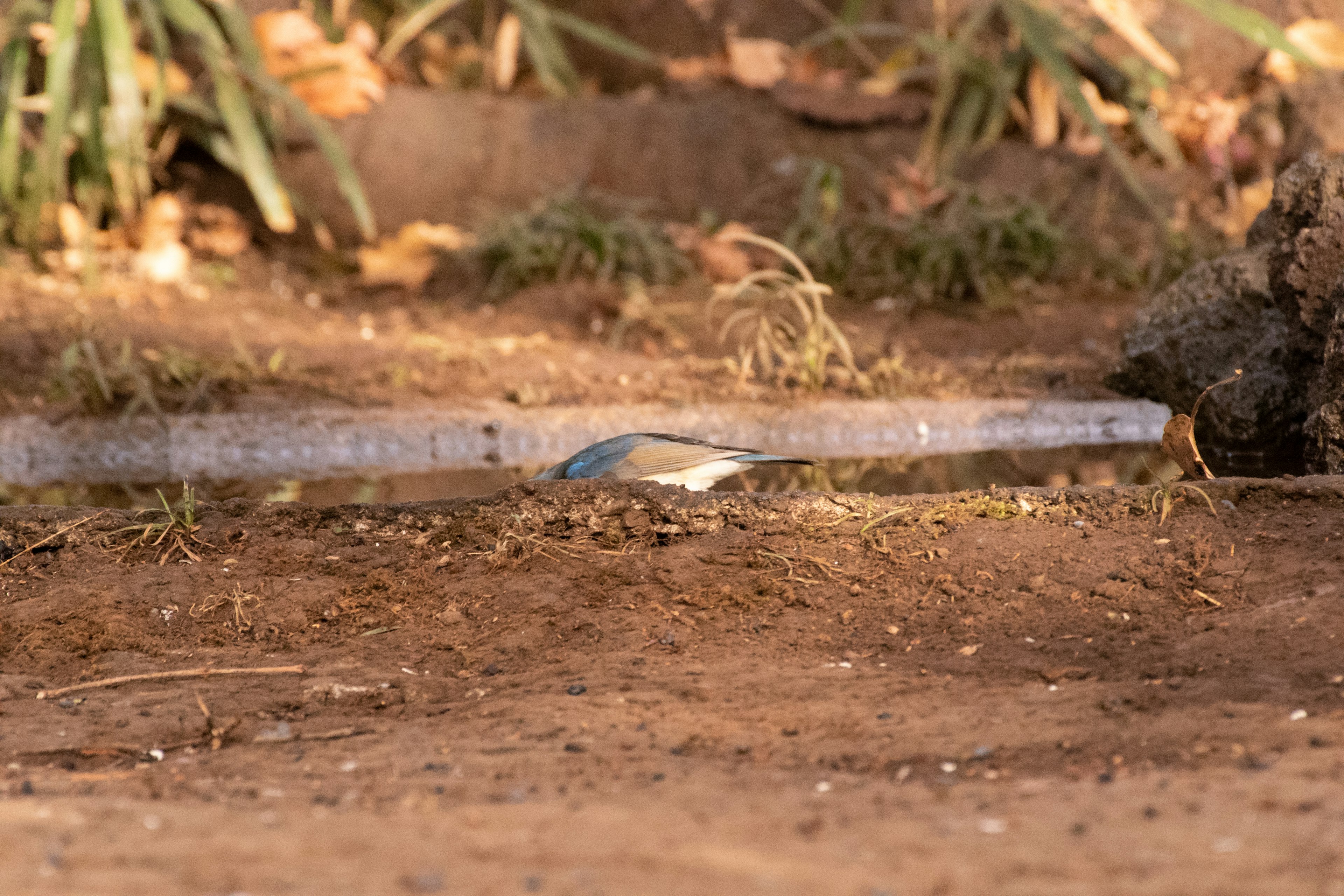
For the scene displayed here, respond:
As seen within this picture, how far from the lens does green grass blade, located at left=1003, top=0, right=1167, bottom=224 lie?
6387 mm

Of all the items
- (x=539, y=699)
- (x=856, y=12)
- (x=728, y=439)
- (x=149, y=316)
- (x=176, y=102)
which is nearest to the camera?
(x=539, y=699)

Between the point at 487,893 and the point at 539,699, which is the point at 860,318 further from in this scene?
the point at 487,893

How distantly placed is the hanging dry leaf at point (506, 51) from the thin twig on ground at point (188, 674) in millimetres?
5865

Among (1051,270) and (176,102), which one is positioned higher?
(176,102)

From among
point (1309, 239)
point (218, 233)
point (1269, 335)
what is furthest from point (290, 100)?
point (1309, 239)

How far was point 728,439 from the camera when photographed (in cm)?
420

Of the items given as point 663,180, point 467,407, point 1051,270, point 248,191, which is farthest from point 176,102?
point 1051,270

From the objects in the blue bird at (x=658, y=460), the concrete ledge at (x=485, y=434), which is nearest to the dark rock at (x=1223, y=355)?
the concrete ledge at (x=485, y=434)

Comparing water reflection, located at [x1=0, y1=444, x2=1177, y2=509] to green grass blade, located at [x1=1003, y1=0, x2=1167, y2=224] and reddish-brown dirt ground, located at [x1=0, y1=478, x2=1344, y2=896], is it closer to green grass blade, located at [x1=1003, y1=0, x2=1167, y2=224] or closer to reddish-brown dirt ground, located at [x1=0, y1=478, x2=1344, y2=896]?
reddish-brown dirt ground, located at [x1=0, y1=478, x2=1344, y2=896]

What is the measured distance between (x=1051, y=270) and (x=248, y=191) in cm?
451

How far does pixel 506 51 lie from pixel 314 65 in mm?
1378

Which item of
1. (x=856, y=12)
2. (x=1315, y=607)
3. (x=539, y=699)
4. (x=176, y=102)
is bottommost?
(x=539, y=699)

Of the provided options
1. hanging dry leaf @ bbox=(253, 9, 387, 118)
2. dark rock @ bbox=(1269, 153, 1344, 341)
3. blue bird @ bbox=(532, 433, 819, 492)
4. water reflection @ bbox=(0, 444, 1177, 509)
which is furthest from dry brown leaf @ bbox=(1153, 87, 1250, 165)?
blue bird @ bbox=(532, 433, 819, 492)

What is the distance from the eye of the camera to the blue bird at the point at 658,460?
3041mm
